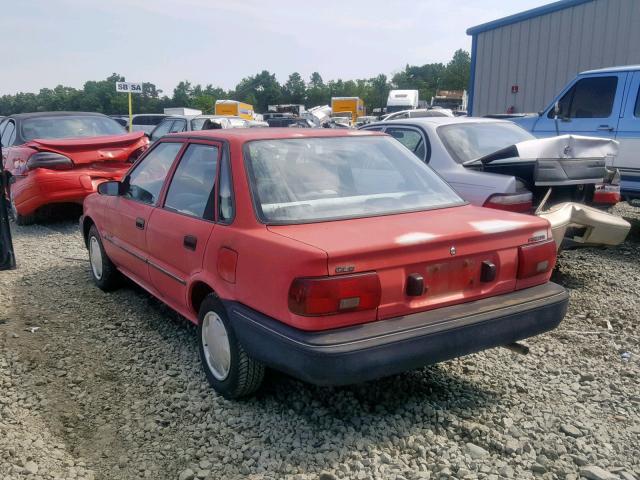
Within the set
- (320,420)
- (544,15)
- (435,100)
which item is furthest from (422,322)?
(435,100)

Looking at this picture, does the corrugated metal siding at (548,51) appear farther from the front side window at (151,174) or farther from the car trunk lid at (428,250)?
the front side window at (151,174)

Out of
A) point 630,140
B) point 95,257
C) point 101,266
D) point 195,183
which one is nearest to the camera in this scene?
point 195,183

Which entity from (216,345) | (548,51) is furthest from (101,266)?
(548,51)

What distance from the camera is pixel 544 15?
1380 centimetres

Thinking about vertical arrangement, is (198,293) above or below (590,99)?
below

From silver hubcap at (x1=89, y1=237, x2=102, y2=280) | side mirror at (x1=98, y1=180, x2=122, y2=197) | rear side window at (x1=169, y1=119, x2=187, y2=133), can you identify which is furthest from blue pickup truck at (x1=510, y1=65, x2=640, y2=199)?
→ rear side window at (x1=169, y1=119, x2=187, y2=133)

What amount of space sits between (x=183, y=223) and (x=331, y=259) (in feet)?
4.46

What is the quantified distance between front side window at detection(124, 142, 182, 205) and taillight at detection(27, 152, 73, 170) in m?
3.57

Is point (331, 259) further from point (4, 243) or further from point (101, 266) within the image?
point (101, 266)

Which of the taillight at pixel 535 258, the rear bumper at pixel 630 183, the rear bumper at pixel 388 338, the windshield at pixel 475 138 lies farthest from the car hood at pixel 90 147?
the rear bumper at pixel 630 183

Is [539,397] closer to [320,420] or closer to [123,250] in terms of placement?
[320,420]

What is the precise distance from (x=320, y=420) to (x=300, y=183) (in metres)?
1.30

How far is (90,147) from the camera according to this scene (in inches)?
310

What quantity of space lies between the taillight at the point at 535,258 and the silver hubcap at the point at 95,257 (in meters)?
3.67
